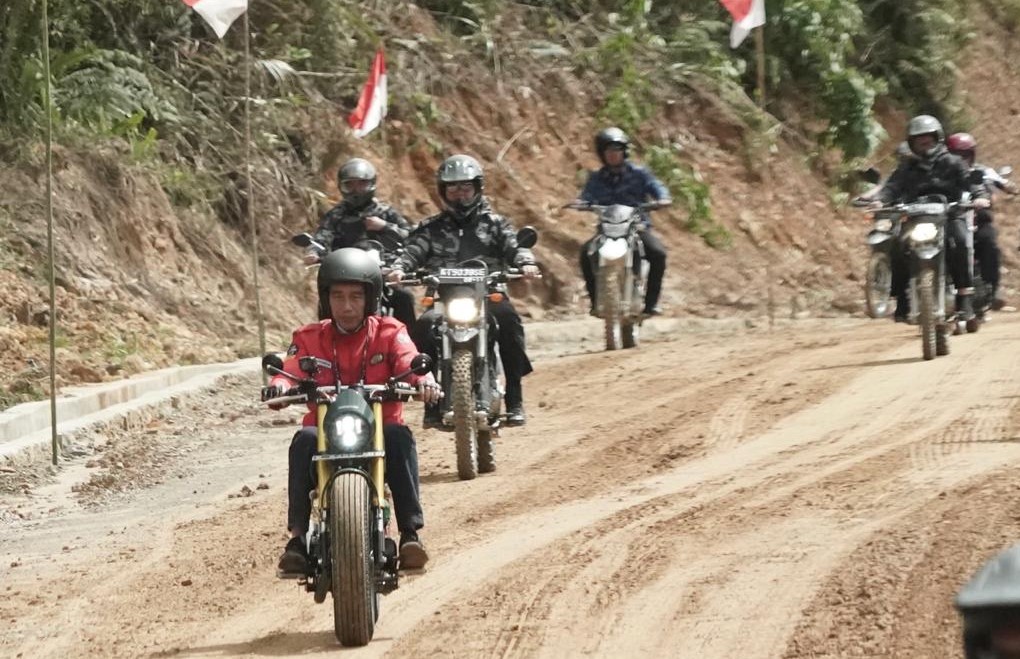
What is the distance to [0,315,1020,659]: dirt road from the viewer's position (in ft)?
22.4

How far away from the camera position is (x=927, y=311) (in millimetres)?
15125

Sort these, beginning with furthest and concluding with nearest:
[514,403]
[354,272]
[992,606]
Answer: [514,403] < [354,272] < [992,606]

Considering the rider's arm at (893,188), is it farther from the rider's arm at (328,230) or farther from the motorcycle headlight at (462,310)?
the motorcycle headlight at (462,310)

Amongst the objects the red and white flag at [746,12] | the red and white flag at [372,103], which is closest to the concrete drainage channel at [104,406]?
the red and white flag at [372,103]

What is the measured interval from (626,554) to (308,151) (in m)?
15.1

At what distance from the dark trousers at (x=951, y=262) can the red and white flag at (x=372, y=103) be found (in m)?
6.11

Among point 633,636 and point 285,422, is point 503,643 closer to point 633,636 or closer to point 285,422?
point 633,636

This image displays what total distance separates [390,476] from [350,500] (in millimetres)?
619

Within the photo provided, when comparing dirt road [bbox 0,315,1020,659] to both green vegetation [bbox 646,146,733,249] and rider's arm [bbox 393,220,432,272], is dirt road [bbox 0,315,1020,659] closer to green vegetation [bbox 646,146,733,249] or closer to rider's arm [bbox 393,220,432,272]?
rider's arm [bbox 393,220,432,272]

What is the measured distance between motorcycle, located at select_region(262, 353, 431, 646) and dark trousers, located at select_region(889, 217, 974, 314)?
9738 millimetres

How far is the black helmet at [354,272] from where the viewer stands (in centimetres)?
714

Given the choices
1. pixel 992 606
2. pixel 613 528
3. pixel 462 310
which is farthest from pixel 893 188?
pixel 992 606

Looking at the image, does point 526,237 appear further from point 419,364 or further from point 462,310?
point 419,364

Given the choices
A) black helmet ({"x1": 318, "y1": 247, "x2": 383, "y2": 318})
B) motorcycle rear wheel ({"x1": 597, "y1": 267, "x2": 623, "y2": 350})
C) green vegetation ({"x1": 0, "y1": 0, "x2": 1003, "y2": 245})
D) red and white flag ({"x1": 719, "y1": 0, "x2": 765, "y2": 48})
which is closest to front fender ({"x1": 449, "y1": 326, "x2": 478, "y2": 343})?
black helmet ({"x1": 318, "y1": 247, "x2": 383, "y2": 318})
